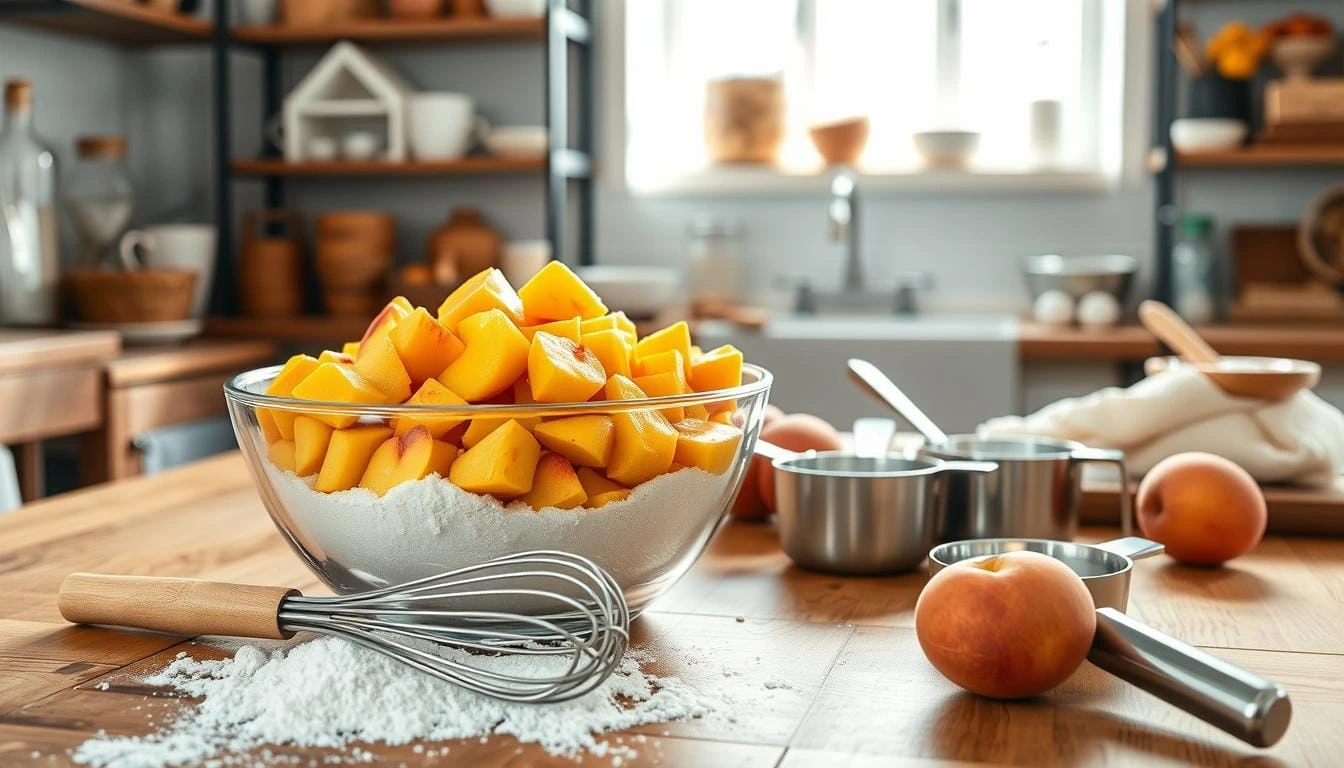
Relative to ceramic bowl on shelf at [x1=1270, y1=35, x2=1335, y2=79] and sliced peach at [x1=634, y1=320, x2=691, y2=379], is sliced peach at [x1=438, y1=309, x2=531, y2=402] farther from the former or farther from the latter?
ceramic bowl on shelf at [x1=1270, y1=35, x2=1335, y2=79]

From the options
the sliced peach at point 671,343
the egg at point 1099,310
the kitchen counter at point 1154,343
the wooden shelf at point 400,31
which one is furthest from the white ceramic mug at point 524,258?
the sliced peach at point 671,343

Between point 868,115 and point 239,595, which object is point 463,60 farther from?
point 239,595

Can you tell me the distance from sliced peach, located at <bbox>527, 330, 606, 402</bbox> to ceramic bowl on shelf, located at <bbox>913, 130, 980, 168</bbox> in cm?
283

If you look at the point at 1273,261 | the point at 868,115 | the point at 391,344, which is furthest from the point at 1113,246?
the point at 391,344

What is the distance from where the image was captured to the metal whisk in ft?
2.27

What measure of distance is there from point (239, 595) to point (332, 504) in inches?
3.4

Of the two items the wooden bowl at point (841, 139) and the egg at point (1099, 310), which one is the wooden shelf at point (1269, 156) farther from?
the wooden bowl at point (841, 139)

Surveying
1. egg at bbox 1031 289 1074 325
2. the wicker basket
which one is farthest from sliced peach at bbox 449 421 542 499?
egg at bbox 1031 289 1074 325

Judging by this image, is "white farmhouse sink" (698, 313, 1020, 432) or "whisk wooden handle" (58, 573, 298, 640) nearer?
"whisk wooden handle" (58, 573, 298, 640)

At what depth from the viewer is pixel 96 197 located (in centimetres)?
313

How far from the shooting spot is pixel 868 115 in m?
3.55

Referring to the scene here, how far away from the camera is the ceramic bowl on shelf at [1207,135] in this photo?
3131 mm

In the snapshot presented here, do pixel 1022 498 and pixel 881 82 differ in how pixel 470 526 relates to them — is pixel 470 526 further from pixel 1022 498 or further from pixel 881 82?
pixel 881 82

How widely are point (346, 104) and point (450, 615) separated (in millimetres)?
2962
